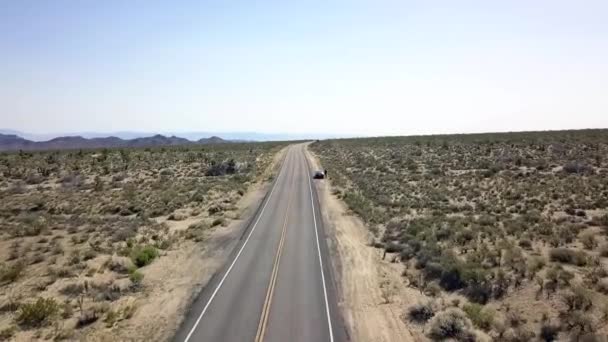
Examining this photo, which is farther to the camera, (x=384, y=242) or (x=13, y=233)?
(x=13, y=233)

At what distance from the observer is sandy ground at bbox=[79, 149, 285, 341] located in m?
17.2

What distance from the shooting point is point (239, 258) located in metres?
26.2

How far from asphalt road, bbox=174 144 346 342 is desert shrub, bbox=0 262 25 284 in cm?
1060

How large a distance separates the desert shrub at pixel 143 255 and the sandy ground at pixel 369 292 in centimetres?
1116

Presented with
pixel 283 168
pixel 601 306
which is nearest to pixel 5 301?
pixel 601 306

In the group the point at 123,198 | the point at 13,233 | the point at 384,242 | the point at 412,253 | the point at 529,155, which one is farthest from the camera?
the point at 529,155

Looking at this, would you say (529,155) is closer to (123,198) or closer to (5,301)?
(123,198)

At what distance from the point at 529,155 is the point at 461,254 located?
4798 centimetres

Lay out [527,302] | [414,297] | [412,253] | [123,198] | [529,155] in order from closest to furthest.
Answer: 1. [527,302]
2. [414,297]
3. [412,253]
4. [123,198]
5. [529,155]

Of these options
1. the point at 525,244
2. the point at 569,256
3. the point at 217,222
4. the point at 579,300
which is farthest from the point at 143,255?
the point at 569,256

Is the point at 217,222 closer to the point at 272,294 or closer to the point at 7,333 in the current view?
the point at 272,294

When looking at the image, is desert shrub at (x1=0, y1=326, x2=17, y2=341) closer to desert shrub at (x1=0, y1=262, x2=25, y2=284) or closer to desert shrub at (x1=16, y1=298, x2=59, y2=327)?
desert shrub at (x1=16, y1=298, x2=59, y2=327)

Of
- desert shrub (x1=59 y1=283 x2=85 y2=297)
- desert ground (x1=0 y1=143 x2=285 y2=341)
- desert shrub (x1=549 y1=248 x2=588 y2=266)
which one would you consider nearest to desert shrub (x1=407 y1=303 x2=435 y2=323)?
desert shrub (x1=549 y1=248 x2=588 y2=266)

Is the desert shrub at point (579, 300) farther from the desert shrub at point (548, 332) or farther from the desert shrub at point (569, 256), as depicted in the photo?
the desert shrub at point (569, 256)
